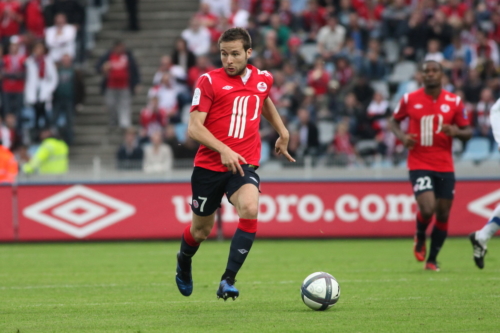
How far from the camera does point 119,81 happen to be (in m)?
21.1

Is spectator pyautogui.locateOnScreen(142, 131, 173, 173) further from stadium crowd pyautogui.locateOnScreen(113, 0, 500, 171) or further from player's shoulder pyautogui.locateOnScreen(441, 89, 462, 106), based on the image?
player's shoulder pyautogui.locateOnScreen(441, 89, 462, 106)

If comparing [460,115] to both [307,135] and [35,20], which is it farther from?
[35,20]

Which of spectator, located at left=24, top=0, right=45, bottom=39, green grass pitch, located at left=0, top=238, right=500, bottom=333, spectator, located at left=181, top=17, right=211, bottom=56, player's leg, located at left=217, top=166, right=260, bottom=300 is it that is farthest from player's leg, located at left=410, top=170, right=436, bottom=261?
spectator, located at left=24, top=0, right=45, bottom=39

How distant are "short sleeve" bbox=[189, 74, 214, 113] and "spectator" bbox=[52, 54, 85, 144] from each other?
13651 mm

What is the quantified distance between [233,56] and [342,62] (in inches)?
512

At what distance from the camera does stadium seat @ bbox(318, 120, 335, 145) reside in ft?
63.2

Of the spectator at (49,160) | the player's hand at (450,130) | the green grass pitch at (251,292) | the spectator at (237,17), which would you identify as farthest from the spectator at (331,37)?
the player's hand at (450,130)

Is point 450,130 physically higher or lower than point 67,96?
higher

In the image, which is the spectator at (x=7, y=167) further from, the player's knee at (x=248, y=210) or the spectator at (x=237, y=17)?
the player's knee at (x=248, y=210)

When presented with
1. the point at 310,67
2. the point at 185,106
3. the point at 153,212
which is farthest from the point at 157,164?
the point at 310,67

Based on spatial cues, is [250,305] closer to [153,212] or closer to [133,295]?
[133,295]

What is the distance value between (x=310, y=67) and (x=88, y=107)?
609cm

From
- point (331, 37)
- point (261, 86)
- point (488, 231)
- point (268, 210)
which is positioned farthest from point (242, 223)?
point (331, 37)

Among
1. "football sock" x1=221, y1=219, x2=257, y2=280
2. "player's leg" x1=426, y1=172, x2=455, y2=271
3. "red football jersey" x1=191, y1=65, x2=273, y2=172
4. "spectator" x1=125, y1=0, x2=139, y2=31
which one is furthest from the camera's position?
"spectator" x1=125, y1=0, x2=139, y2=31
